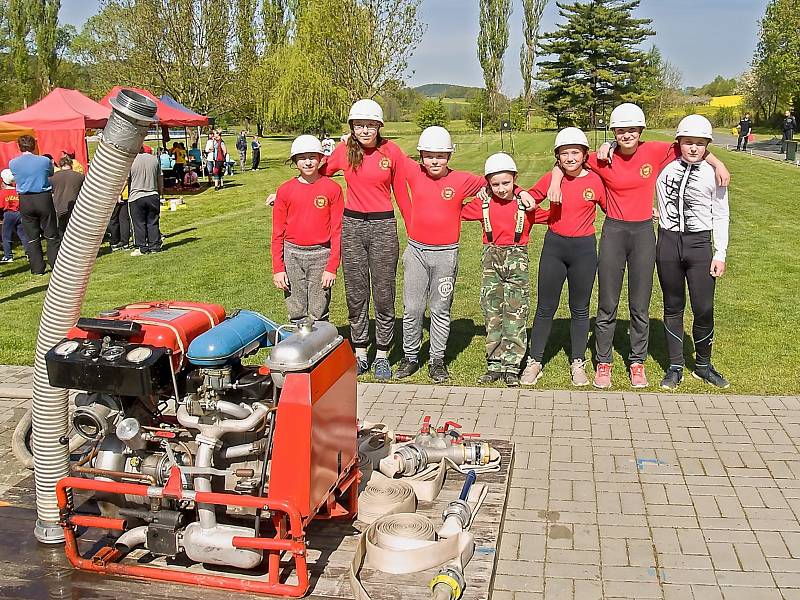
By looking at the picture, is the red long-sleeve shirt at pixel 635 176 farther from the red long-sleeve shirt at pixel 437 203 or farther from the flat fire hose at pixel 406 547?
the flat fire hose at pixel 406 547

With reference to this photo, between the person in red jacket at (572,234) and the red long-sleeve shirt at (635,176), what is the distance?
0.10 metres

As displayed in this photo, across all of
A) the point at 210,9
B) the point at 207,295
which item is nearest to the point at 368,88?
the point at 210,9

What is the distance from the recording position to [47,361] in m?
4.06

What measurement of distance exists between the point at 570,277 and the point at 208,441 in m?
3.86

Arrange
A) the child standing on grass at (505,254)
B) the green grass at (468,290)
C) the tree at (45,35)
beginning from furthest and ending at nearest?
the tree at (45,35), the green grass at (468,290), the child standing on grass at (505,254)

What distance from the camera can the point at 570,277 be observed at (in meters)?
6.91

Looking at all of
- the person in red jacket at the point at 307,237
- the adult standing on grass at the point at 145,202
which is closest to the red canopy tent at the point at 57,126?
the adult standing on grass at the point at 145,202

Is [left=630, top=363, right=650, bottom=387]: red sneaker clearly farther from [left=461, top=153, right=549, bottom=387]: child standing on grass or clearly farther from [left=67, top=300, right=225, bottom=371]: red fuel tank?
[left=67, top=300, right=225, bottom=371]: red fuel tank

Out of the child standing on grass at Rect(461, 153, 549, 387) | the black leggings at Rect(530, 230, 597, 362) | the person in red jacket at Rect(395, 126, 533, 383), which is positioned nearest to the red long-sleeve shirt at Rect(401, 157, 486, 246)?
the person in red jacket at Rect(395, 126, 533, 383)

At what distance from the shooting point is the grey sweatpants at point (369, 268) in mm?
7090

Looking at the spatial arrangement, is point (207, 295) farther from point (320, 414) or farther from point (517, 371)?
point (320, 414)

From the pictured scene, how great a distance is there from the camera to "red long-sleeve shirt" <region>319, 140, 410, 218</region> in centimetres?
693

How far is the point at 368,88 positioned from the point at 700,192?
28.7 m

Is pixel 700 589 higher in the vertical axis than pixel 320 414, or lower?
lower
